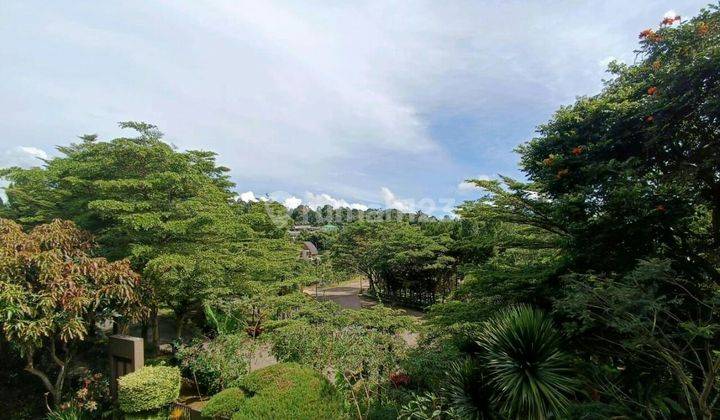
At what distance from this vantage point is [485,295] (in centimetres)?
746

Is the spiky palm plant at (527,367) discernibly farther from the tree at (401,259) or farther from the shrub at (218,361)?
the tree at (401,259)

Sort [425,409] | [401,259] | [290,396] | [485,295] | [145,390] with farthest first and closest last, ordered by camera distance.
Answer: [401,259]
[485,295]
[145,390]
[425,409]
[290,396]

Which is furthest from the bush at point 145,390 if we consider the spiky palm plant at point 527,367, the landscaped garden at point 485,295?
the spiky palm plant at point 527,367

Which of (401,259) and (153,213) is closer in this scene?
(153,213)

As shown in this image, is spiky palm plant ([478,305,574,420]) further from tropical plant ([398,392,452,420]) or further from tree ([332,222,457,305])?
tree ([332,222,457,305])

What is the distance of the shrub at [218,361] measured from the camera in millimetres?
7695

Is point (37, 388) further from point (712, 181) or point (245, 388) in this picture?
point (712, 181)

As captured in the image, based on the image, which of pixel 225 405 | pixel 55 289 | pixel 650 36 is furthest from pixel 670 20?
pixel 55 289

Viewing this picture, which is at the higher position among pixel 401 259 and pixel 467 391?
pixel 401 259

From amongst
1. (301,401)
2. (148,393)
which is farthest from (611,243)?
(148,393)

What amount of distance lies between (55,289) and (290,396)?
5.08m

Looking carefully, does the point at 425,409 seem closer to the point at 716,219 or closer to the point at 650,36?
→ the point at 716,219

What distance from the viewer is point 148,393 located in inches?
259

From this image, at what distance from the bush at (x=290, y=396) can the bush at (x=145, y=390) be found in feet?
7.90
